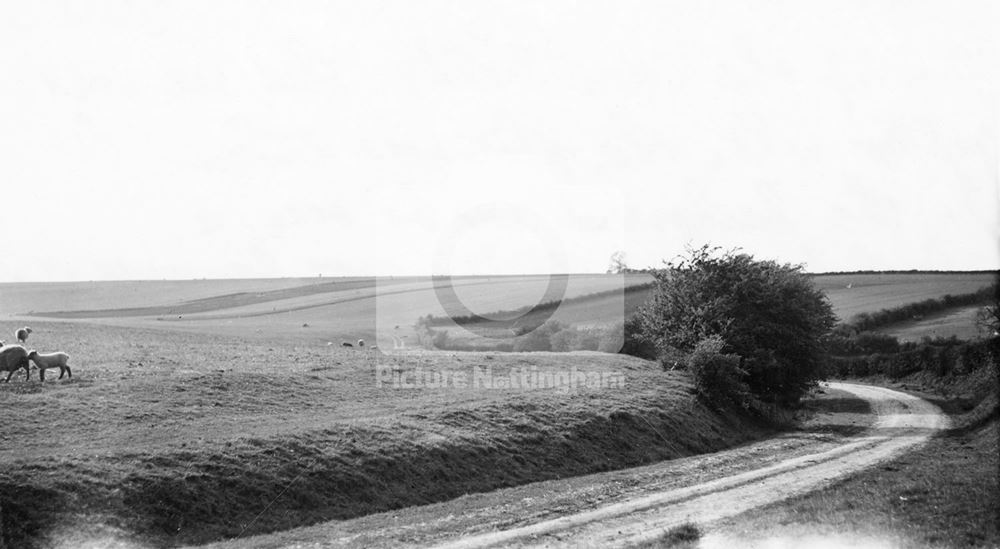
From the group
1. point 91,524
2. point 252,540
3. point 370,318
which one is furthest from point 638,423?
point 370,318

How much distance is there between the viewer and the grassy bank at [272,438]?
19734 millimetres

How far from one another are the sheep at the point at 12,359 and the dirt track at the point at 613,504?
14.4 meters

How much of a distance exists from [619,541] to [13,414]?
18.1m

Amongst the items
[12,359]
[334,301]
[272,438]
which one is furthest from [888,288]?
[12,359]

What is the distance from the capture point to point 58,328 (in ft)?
175

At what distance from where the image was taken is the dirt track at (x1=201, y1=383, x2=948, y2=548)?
18797 mm

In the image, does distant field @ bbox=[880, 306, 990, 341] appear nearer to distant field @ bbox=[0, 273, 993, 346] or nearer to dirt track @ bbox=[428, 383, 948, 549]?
distant field @ bbox=[0, 273, 993, 346]

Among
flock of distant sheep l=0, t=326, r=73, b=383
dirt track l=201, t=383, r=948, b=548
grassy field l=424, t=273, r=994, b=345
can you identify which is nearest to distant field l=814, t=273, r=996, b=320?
grassy field l=424, t=273, r=994, b=345

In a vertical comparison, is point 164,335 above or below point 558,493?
above

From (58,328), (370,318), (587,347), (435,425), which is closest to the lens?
(435,425)

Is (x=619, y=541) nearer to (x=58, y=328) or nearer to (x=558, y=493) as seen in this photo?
(x=558, y=493)

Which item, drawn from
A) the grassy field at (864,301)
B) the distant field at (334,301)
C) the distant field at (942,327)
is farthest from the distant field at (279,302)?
the distant field at (942,327)

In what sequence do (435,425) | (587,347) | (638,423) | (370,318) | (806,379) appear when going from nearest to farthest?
(435,425) < (638,423) < (806,379) < (587,347) < (370,318)

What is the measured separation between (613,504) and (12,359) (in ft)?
68.7
